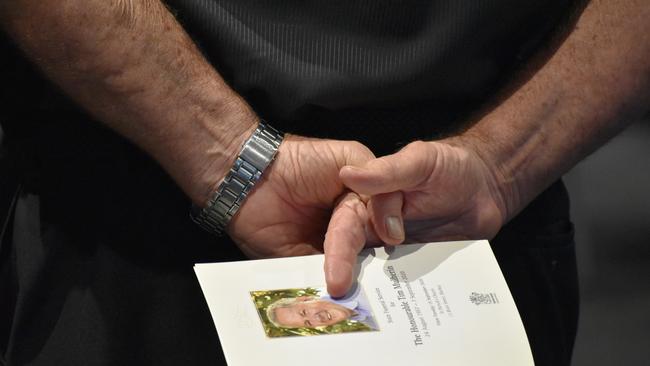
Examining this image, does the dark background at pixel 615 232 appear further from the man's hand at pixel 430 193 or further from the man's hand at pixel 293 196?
the man's hand at pixel 293 196

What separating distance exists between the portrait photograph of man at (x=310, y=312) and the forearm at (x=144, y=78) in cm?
21

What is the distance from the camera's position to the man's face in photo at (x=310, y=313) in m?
0.91

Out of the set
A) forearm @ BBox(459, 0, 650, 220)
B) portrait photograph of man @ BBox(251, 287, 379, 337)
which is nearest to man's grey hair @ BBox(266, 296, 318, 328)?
portrait photograph of man @ BBox(251, 287, 379, 337)

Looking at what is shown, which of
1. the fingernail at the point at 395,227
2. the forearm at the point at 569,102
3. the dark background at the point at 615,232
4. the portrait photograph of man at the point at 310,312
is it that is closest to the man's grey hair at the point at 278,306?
the portrait photograph of man at the point at 310,312

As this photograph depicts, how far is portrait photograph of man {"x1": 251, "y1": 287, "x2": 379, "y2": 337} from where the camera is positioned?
90cm

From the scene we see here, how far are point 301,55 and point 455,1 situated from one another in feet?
0.66

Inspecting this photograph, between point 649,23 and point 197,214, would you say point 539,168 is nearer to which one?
point 649,23

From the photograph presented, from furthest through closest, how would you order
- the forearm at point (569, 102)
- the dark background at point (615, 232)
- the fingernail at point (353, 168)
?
the dark background at point (615, 232) < the forearm at point (569, 102) < the fingernail at point (353, 168)

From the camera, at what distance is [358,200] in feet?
3.50

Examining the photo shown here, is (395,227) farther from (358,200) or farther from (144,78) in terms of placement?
(144,78)

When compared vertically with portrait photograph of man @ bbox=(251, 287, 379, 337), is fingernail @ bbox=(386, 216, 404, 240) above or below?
above

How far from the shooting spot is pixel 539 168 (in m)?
1.21

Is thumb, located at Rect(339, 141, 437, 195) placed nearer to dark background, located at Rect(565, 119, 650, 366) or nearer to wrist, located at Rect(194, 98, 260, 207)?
wrist, located at Rect(194, 98, 260, 207)

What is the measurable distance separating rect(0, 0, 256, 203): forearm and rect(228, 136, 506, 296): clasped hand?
→ 0.07 meters
